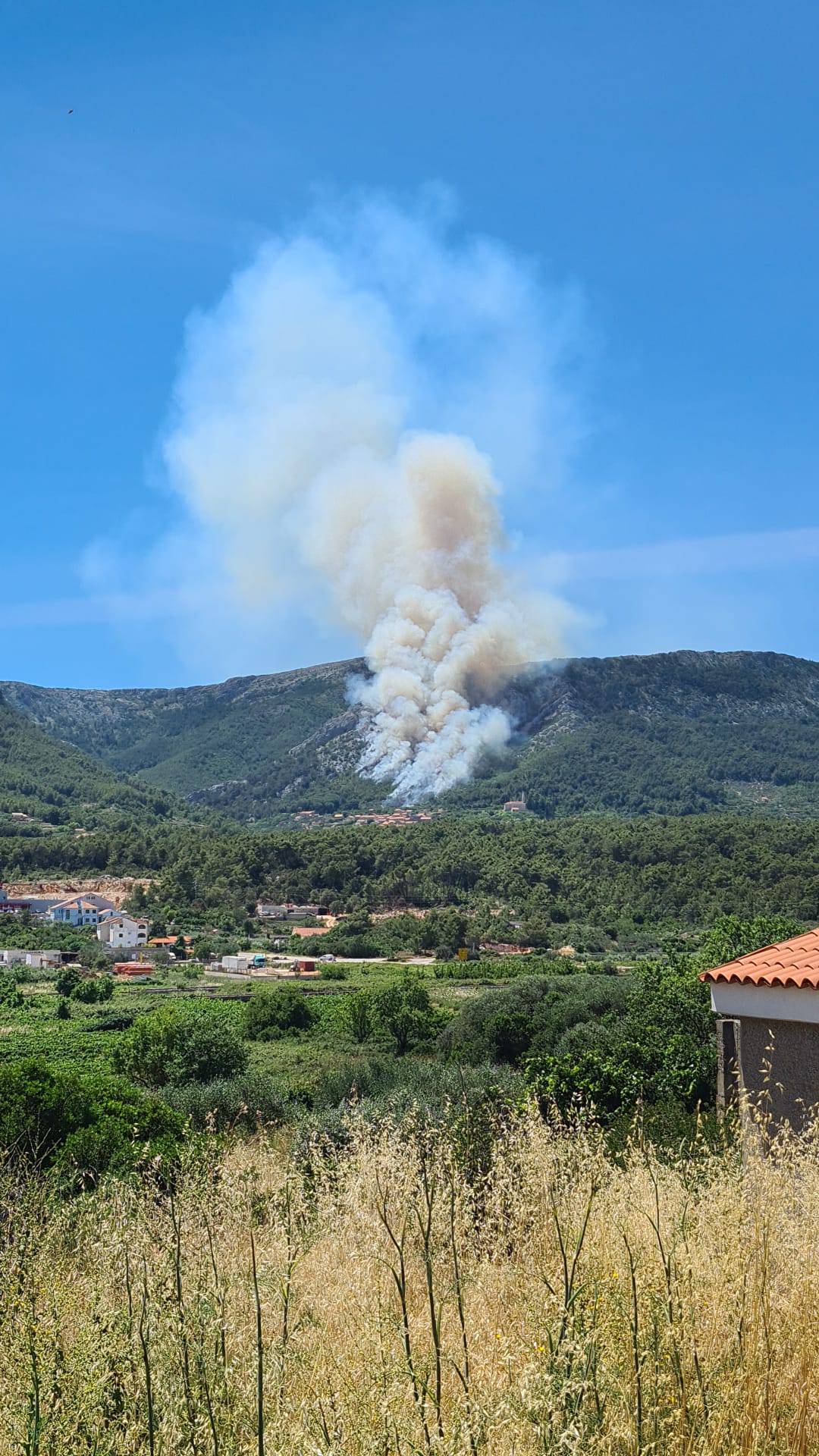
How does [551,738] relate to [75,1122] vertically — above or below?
above

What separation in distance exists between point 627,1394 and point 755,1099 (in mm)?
5307

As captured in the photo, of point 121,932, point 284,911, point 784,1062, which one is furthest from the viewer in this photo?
point 284,911

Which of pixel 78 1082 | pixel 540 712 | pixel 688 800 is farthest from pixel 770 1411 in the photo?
pixel 540 712

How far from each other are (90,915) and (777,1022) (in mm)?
61092

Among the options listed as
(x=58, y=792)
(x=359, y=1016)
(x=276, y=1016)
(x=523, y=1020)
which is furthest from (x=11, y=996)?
(x=58, y=792)

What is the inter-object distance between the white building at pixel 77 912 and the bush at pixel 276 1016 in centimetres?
3055

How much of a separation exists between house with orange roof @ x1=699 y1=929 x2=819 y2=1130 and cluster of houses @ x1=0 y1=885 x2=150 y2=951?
52.6 metres

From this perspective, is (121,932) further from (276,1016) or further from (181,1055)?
(181,1055)

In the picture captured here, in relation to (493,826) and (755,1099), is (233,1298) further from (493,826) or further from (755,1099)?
(493,826)

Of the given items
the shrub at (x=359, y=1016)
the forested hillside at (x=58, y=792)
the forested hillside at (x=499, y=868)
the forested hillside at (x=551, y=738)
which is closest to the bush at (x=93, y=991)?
the shrub at (x=359, y=1016)

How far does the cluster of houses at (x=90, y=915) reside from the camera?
58.1 metres

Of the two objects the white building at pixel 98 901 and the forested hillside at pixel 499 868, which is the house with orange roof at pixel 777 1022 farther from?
the white building at pixel 98 901

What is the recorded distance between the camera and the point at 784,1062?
23.6 feet

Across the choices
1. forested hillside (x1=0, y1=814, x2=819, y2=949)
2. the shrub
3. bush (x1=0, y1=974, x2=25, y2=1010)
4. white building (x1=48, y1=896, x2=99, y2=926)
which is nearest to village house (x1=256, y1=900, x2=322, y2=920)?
forested hillside (x1=0, y1=814, x2=819, y2=949)
